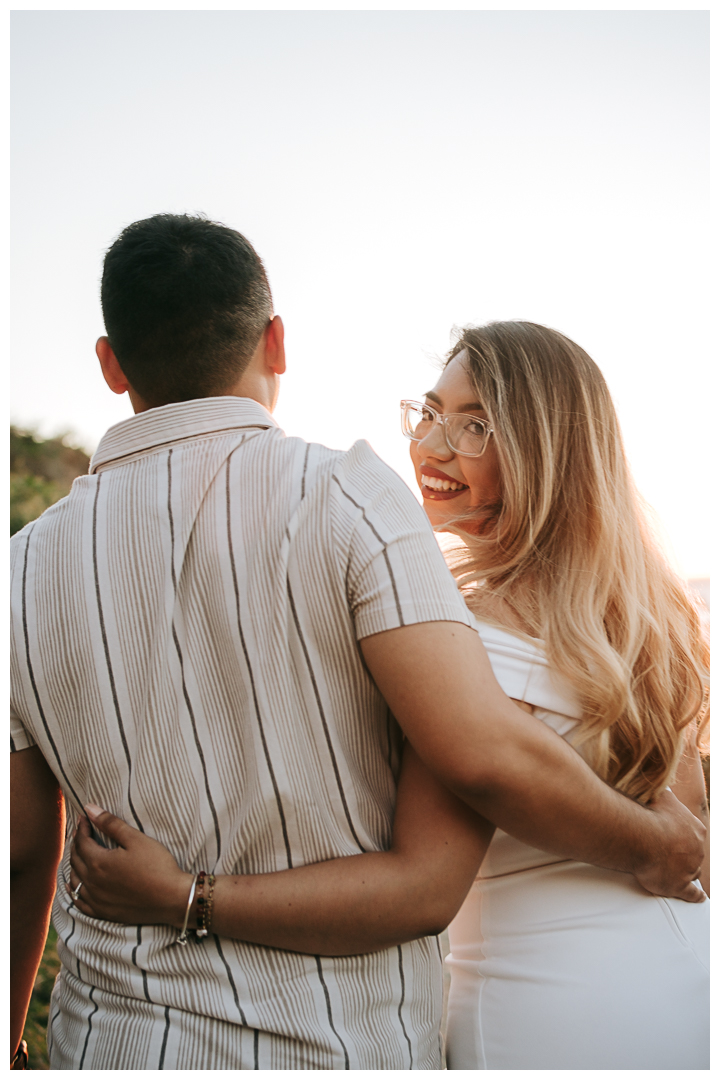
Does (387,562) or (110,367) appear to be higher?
(110,367)

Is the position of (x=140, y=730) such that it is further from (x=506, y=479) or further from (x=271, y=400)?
(x=506, y=479)

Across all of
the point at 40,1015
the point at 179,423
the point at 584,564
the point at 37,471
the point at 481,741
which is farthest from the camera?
the point at 37,471

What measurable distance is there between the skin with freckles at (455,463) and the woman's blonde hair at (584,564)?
4 cm

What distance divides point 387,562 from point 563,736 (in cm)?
65

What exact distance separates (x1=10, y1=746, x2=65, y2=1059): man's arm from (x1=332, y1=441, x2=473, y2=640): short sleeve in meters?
0.74

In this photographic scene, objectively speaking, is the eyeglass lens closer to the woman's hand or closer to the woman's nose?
the woman's nose

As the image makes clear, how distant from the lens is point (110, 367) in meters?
1.53

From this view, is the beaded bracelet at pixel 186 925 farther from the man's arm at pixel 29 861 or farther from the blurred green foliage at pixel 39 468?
the blurred green foliage at pixel 39 468

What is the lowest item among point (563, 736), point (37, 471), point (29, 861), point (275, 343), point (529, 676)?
point (29, 861)

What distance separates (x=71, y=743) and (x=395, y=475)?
0.73 meters

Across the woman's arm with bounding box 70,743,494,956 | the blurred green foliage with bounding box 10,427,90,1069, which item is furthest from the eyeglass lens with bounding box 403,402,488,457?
the blurred green foliage with bounding box 10,427,90,1069

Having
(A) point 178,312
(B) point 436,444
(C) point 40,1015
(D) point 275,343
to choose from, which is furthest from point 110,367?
(C) point 40,1015

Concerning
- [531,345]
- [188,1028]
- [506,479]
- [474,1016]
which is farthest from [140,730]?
[531,345]

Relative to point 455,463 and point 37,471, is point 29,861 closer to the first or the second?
point 455,463
